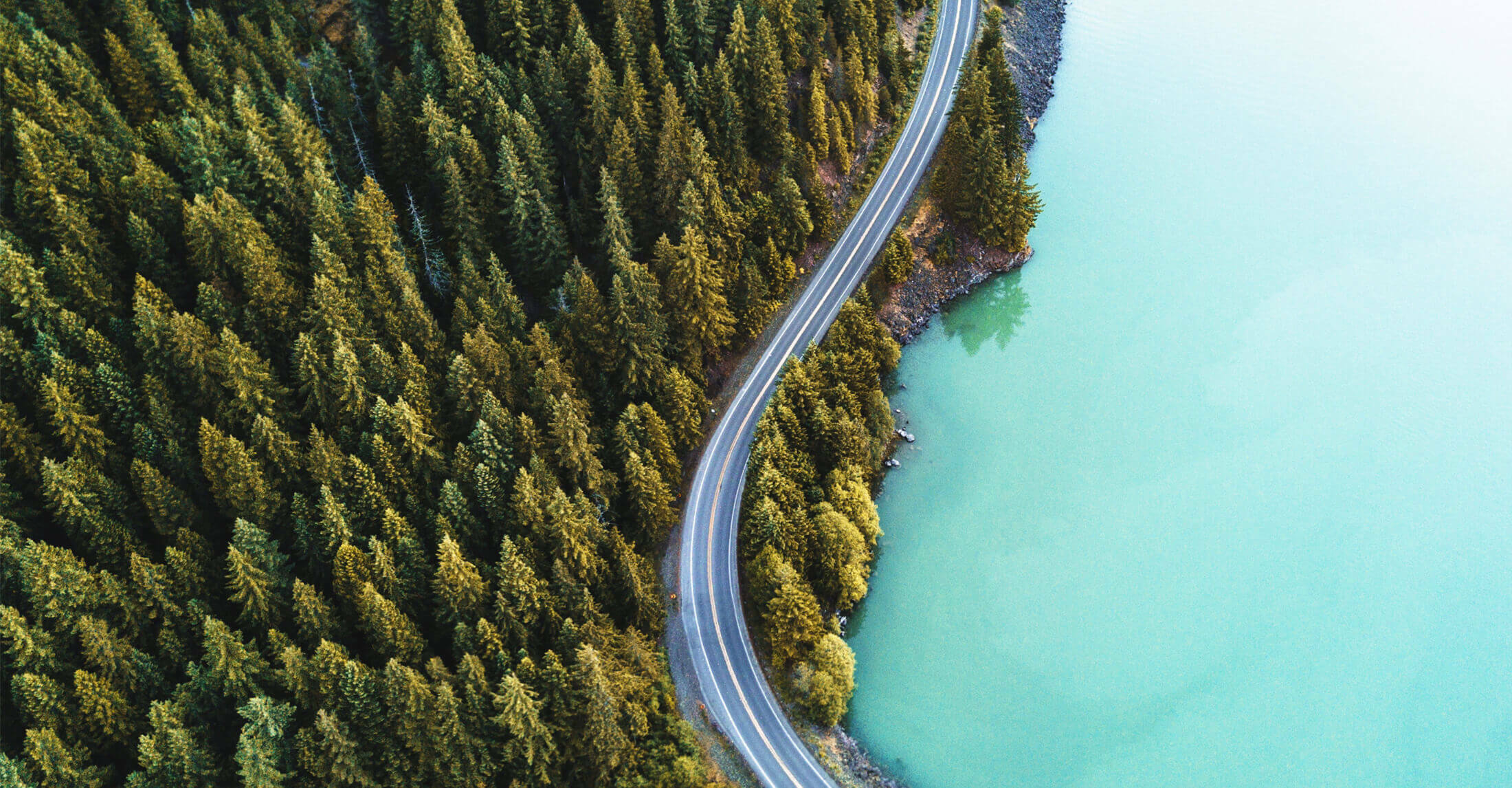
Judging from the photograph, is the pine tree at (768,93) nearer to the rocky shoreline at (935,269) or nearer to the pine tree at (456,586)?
the rocky shoreline at (935,269)

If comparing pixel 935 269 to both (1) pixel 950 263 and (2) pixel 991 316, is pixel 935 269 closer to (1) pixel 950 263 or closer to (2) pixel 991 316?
(1) pixel 950 263

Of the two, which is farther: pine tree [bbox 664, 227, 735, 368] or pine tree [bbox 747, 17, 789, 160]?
pine tree [bbox 747, 17, 789, 160]

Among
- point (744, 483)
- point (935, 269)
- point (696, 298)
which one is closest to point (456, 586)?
point (744, 483)

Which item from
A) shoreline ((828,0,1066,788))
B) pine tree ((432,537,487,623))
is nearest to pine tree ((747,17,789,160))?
shoreline ((828,0,1066,788))

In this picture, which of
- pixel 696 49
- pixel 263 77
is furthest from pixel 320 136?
pixel 696 49

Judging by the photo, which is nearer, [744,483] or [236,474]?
[236,474]

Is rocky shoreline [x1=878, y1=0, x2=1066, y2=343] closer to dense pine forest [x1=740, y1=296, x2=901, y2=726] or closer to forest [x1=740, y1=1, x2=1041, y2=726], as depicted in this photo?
forest [x1=740, y1=1, x2=1041, y2=726]
